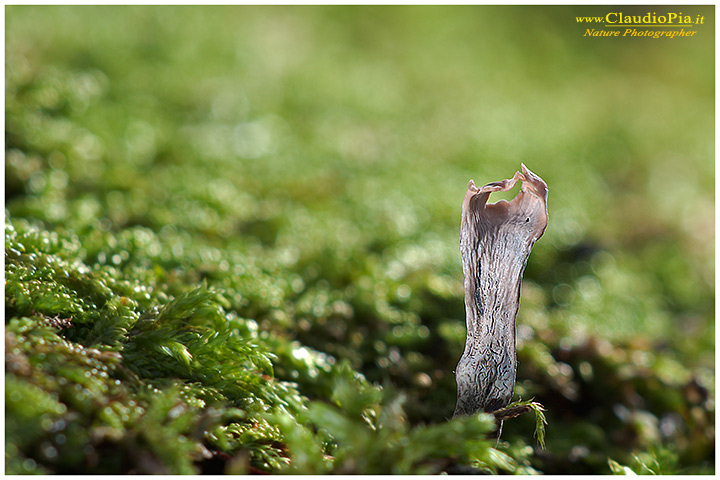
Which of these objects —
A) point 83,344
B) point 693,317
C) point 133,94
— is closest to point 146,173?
point 133,94

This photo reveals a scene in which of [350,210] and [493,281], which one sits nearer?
[493,281]

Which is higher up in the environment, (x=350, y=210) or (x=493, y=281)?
(x=350, y=210)

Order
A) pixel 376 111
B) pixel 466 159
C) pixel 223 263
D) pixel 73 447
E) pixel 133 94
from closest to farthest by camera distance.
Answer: pixel 73 447 → pixel 223 263 → pixel 133 94 → pixel 466 159 → pixel 376 111

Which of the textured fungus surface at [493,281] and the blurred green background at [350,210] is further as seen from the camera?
the blurred green background at [350,210]

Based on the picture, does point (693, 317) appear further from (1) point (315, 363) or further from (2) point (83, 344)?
(2) point (83, 344)
